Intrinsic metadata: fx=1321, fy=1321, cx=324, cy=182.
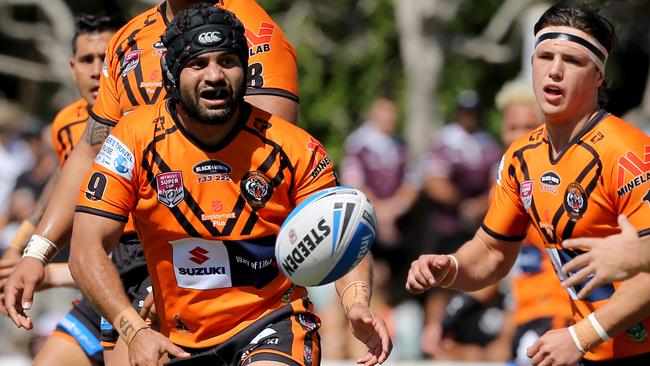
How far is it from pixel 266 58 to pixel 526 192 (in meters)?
1.48

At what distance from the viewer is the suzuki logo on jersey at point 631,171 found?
5973mm

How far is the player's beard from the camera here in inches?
232

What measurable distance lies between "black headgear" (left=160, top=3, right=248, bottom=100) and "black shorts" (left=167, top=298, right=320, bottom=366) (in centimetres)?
112

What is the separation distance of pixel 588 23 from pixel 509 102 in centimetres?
350

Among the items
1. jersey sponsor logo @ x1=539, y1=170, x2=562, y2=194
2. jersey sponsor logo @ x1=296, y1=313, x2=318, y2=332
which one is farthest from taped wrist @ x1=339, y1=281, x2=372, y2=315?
jersey sponsor logo @ x1=539, y1=170, x2=562, y2=194

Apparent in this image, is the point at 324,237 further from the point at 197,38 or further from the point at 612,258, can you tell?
the point at 612,258

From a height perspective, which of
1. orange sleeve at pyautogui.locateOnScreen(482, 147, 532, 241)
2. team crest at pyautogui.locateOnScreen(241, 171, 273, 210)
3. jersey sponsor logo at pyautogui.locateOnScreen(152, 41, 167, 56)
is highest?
jersey sponsor logo at pyautogui.locateOnScreen(152, 41, 167, 56)

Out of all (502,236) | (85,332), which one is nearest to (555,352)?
(502,236)

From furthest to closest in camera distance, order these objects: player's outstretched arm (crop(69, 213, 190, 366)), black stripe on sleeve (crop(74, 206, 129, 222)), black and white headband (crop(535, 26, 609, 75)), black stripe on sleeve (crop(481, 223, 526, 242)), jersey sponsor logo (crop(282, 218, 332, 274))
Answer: black stripe on sleeve (crop(481, 223, 526, 242)) < black and white headband (crop(535, 26, 609, 75)) < black stripe on sleeve (crop(74, 206, 129, 222)) < player's outstretched arm (crop(69, 213, 190, 366)) < jersey sponsor logo (crop(282, 218, 332, 274))

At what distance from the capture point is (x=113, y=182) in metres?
5.89

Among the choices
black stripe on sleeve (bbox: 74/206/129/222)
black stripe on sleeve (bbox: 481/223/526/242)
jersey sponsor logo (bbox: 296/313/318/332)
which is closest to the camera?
black stripe on sleeve (bbox: 74/206/129/222)

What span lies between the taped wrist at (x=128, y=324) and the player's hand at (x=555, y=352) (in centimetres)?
172

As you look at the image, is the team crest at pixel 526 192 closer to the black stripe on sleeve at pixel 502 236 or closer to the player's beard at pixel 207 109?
the black stripe on sleeve at pixel 502 236

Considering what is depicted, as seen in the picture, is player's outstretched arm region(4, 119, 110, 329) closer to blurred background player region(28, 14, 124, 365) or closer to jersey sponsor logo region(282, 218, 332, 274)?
blurred background player region(28, 14, 124, 365)
